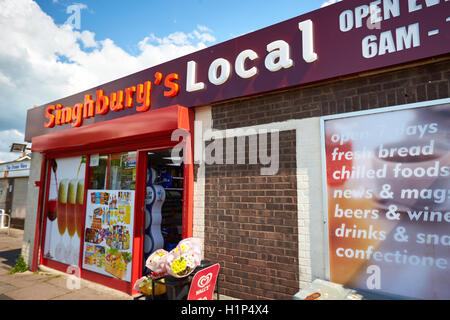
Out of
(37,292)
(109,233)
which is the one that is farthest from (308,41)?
(37,292)

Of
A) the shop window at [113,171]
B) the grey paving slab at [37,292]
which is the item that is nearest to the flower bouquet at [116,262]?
the grey paving slab at [37,292]

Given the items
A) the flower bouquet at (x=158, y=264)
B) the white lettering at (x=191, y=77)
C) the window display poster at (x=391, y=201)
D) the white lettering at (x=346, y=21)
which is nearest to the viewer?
the flower bouquet at (x=158, y=264)

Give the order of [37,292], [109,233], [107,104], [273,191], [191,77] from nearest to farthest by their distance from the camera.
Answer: [273,191] < [191,77] < [37,292] < [109,233] < [107,104]

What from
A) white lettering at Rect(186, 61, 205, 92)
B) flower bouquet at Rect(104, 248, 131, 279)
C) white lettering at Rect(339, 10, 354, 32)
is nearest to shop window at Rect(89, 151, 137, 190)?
flower bouquet at Rect(104, 248, 131, 279)

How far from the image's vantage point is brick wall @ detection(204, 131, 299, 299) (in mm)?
3572

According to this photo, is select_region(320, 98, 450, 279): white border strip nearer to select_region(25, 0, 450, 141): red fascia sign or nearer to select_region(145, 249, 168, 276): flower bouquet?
select_region(25, 0, 450, 141): red fascia sign

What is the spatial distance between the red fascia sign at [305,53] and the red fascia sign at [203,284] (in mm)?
2468

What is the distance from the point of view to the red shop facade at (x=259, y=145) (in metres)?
3.04

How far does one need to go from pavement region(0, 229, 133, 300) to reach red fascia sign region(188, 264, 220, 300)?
2543mm

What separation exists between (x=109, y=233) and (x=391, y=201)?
487 cm

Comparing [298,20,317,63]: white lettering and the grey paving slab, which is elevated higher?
[298,20,317,63]: white lettering

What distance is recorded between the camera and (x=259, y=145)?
12.9 ft

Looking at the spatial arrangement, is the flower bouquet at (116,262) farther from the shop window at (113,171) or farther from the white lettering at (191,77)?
the white lettering at (191,77)

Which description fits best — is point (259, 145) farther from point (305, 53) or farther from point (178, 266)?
point (178, 266)
